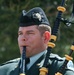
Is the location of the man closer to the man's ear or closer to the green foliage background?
the man's ear

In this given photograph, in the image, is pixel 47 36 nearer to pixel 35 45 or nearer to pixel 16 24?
→ pixel 35 45

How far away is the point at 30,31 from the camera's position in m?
5.29

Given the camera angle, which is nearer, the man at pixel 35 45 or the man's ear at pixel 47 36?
the man at pixel 35 45

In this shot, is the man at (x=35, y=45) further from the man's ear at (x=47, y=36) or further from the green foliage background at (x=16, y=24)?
the green foliage background at (x=16, y=24)

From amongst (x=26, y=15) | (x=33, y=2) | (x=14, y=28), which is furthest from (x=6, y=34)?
(x=26, y=15)

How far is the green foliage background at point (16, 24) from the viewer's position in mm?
7688

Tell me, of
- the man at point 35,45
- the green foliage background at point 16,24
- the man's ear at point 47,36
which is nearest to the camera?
the man at point 35,45

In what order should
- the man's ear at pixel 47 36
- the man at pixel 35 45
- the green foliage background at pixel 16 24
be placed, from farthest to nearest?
the green foliage background at pixel 16 24 < the man's ear at pixel 47 36 < the man at pixel 35 45

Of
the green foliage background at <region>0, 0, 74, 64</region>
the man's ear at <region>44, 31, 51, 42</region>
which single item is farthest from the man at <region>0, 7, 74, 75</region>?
the green foliage background at <region>0, 0, 74, 64</region>

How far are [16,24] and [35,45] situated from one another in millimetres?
3330

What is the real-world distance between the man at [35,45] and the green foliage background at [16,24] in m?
1.88

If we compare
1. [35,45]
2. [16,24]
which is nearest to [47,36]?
[35,45]

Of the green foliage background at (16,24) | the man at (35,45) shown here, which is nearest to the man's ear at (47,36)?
the man at (35,45)

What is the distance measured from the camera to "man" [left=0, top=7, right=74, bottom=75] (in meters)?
5.22
